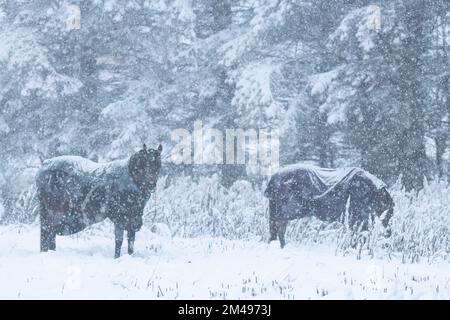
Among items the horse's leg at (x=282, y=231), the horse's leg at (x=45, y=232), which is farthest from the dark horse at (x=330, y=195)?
the horse's leg at (x=45, y=232)

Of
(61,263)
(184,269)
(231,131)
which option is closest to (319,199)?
(184,269)

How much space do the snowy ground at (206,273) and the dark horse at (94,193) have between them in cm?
39

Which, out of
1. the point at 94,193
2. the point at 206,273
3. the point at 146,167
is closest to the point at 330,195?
the point at 206,273

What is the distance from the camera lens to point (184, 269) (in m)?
7.68

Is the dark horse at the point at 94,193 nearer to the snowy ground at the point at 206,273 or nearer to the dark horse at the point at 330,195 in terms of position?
the snowy ground at the point at 206,273

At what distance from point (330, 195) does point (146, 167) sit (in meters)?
2.92

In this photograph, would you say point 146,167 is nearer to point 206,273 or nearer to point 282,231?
point 206,273

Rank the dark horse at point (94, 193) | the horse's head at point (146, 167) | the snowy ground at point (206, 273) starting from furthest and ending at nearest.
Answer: the dark horse at point (94, 193), the horse's head at point (146, 167), the snowy ground at point (206, 273)

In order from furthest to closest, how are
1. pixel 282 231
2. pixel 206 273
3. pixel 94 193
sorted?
1. pixel 282 231
2. pixel 94 193
3. pixel 206 273

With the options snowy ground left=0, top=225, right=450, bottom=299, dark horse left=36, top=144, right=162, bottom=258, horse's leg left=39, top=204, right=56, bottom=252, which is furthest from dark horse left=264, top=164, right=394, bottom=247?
horse's leg left=39, top=204, right=56, bottom=252

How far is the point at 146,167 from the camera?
791cm

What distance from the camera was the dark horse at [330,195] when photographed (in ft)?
30.6

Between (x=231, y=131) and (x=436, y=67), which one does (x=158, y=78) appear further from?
(x=436, y=67)
